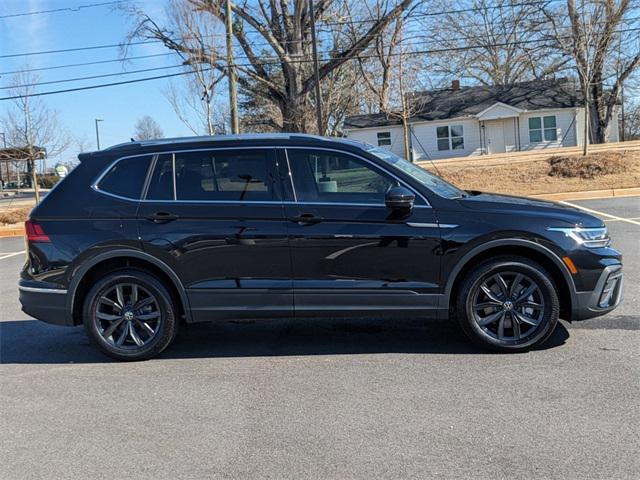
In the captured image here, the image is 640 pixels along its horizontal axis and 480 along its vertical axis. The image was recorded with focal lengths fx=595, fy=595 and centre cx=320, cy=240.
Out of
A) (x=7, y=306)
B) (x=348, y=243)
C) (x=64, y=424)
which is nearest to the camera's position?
(x=64, y=424)

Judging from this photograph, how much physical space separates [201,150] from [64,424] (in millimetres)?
2391

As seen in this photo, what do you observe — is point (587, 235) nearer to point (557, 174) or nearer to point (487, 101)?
point (557, 174)

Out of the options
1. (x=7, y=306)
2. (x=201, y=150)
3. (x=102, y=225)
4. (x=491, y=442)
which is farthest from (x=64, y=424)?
(x=7, y=306)

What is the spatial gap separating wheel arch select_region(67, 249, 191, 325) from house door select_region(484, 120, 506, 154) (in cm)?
3388

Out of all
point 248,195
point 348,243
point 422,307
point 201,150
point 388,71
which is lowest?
point 422,307

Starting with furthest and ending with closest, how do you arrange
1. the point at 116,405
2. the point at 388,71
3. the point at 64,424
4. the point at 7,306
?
the point at 388,71 < the point at 7,306 < the point at 116,405 < the point at 64,424

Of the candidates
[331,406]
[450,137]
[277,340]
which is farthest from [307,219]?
[450,137]

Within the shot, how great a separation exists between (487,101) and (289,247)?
3498 centimetres

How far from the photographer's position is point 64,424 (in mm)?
3982

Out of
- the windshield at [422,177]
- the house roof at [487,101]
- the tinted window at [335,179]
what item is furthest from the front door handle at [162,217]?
the house roof at [487,101]

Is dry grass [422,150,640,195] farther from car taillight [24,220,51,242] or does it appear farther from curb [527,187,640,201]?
car taillight [24,220,51,242]

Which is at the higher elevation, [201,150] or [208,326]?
[201,150]

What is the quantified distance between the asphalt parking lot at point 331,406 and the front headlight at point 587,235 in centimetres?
88

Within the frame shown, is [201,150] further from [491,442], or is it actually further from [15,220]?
[15,220]
